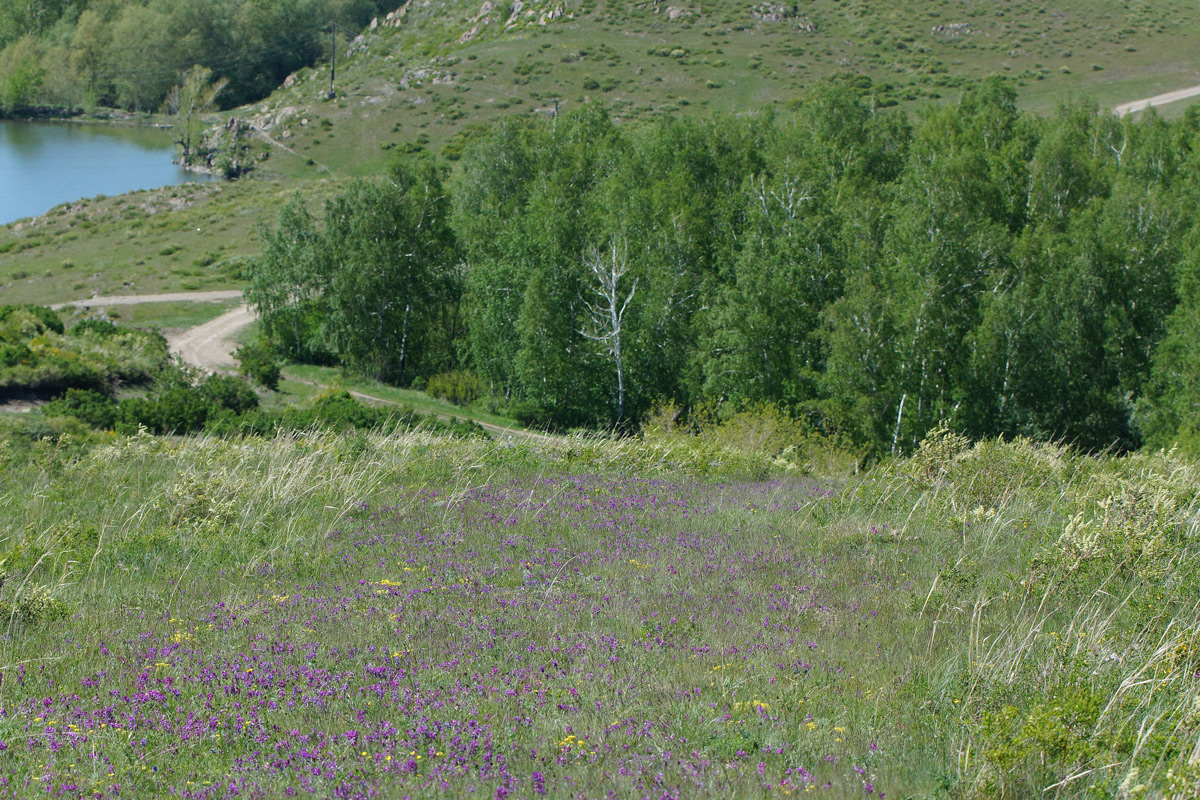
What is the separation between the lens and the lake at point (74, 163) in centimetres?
8069

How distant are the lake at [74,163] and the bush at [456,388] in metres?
51.0

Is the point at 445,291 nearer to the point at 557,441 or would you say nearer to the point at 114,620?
the point at 557,441

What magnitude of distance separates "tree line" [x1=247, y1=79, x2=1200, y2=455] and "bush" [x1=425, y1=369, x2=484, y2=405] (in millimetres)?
625

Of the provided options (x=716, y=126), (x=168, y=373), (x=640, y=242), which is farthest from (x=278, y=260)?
Result: (x=716, y=126)

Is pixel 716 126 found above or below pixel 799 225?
above

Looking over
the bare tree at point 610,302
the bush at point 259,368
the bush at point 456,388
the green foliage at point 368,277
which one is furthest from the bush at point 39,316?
the bare tree at point 610,302

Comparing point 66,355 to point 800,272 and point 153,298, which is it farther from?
point 800,272

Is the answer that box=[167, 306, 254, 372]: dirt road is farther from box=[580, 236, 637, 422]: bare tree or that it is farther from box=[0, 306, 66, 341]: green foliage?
box=[580, 236, 637, 422]: bare tree

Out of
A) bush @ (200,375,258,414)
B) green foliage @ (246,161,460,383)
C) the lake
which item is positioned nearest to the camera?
bush @ (200,375,258,414)

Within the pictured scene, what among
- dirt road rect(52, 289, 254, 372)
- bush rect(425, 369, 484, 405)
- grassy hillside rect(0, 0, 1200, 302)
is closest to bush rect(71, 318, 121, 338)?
dirt road rect(52, 289, 254, 372)

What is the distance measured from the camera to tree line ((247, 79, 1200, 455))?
29.4 metres

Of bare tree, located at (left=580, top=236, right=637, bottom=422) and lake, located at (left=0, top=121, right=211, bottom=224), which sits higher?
lake, located at (left=0, top=121, right=211, bottom=224)

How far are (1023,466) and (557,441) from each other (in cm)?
652

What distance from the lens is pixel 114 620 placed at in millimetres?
5824
